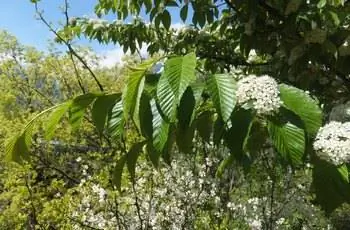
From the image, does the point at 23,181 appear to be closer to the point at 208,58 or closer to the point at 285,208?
the point at 285,208

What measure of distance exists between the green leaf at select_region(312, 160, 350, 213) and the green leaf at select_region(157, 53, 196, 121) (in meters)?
0.29

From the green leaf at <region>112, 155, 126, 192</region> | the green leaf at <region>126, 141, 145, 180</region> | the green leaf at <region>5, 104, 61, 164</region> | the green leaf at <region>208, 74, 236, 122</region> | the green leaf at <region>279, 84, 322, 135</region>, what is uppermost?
the green leaf at <region>208, 74, 236, 122</region>

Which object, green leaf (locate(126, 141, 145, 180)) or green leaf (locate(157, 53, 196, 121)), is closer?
green leaf (locate(157, 53, 196, 121))

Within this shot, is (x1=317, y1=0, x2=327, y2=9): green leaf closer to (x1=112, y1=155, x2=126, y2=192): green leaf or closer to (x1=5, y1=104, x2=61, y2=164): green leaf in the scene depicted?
(x1=112, y1=155, x2=126, y2=192): green leaf

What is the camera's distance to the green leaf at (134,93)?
1042mm

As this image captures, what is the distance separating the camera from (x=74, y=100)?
46.7 inches

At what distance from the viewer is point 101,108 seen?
46.3 inches

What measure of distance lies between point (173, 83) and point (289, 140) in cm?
22

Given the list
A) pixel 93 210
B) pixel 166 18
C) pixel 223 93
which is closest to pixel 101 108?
pixel 223 93

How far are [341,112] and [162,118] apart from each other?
0.81m

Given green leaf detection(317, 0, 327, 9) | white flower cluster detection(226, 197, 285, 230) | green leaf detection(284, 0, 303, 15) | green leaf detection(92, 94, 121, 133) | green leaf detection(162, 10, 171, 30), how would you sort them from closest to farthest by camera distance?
green leaf detection(92, 94, 121, 133) < green leaf detection(317, 0, 327, 9) < green leaf detection(284, 0, 303, 15) < green leaf detection(162, 10, 171, 30) < white flower cluster detection(226, 197, 285, 230)

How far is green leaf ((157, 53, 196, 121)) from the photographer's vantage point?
3.15 feet

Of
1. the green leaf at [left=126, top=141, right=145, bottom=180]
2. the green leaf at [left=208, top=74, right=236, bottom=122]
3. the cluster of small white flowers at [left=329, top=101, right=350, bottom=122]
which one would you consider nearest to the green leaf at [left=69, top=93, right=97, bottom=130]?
the green leaf at [left=126, top=141, right=145, bottom=180]

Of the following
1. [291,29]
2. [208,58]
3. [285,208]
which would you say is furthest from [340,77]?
[285,208]
